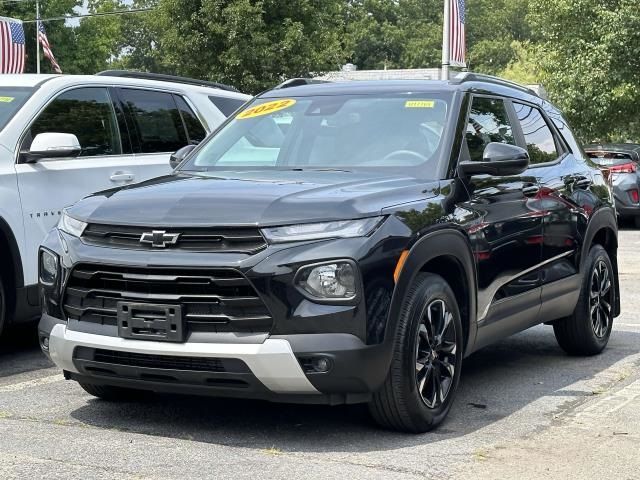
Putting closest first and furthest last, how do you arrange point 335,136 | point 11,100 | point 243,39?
point 335,136, point 11,100, point 243,39

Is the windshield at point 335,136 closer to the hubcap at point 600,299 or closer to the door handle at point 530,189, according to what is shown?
the door handle at point 530,189

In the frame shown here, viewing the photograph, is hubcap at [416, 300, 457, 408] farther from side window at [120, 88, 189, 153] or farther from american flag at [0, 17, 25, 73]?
american flag at [0, 17, 25, 73]

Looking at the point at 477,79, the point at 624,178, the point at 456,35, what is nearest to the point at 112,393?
the point at 477,79

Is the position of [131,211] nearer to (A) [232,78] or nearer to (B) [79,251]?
(B) [79,251]

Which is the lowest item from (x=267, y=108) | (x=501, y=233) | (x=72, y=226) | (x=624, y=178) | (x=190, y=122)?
(x=624, y=178)

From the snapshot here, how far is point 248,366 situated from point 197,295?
385mm

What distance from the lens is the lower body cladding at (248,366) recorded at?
186 inches

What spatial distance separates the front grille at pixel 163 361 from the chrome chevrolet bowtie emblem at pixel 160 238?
0.50 metres

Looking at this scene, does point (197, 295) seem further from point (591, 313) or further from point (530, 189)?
point (591, 313)

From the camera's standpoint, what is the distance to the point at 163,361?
492 cm

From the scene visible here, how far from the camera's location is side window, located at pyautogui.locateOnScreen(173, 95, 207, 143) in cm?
877

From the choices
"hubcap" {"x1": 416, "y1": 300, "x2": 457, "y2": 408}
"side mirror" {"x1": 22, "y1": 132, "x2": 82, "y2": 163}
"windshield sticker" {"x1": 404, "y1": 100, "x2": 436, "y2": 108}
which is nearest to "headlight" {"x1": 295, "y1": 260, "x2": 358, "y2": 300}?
Result: "hubcap" {"x1": 416, "y1": 300, "x2": 457, "y2": 408}

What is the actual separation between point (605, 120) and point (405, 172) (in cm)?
2666

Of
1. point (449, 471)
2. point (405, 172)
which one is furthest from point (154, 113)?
point (449, 471)
